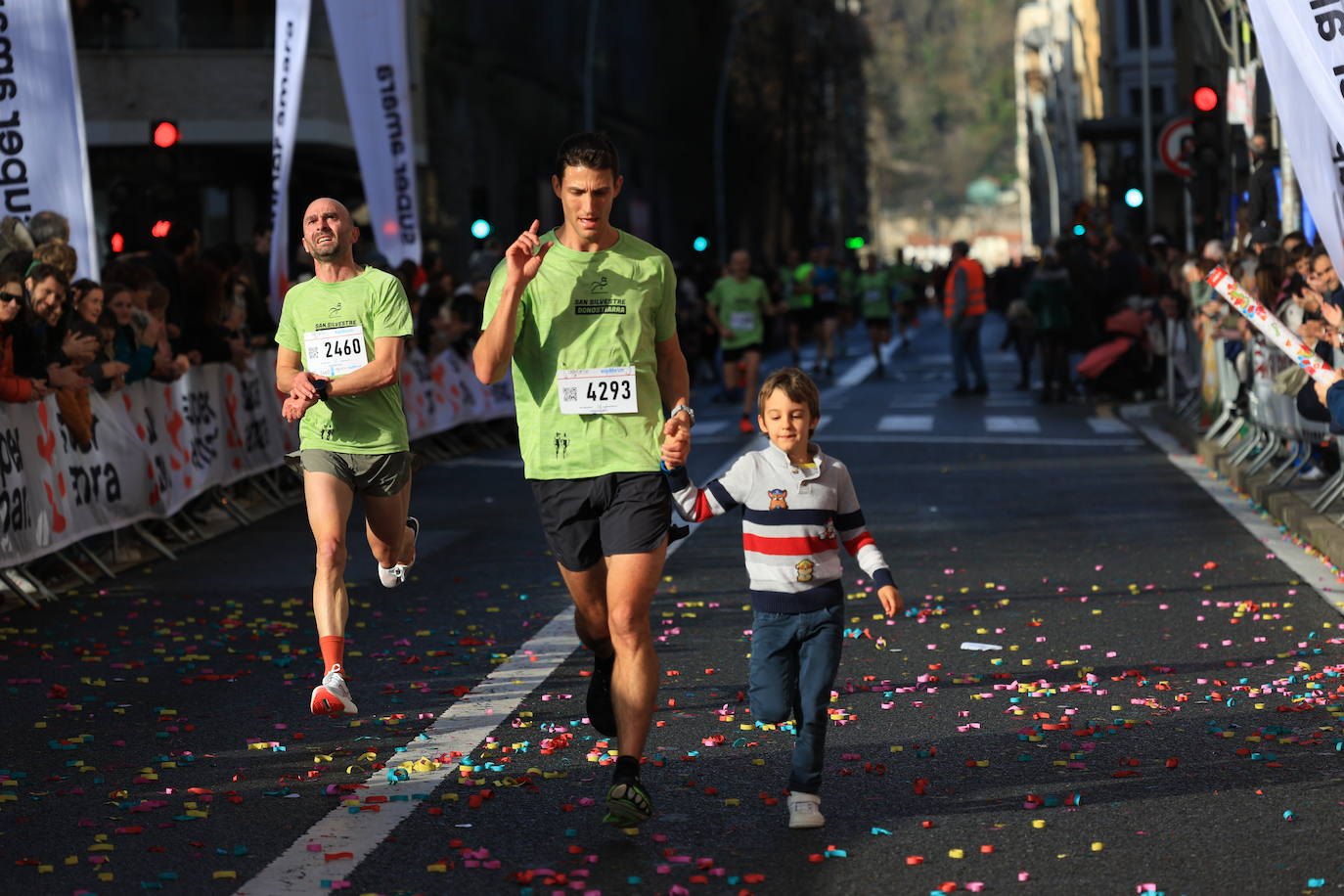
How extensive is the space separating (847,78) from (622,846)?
230 feet

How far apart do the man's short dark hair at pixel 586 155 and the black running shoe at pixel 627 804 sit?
5.35 ft

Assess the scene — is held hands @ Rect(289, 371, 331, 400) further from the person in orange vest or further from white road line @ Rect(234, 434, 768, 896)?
the person in orange vest

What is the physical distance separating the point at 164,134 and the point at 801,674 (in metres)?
13.5

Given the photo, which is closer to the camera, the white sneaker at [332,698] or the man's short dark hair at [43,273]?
the white sneaker at [332,698]

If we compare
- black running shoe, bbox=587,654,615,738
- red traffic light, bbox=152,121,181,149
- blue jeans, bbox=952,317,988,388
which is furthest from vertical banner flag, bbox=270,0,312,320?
blue jeans, bbox=952,317,988,388

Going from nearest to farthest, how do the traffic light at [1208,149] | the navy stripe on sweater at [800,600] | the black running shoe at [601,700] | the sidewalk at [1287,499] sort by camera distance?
the navy stripe on sweater at [800,600]
the black running shoe at [601,700]
the sidewalk at [1287,499]
the traffic light at [1208,149]

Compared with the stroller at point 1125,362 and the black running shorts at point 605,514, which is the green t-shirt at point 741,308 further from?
the black running shorts at point 605,514

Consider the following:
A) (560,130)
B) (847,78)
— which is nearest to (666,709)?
(560,130)

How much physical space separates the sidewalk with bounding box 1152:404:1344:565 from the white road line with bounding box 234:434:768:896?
4345 millimetres

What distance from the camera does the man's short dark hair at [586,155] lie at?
6.05 meters

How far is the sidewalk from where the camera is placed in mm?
11672

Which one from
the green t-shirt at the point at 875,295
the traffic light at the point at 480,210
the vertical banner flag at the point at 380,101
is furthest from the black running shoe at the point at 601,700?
the green t-shirt at the point at 875,295

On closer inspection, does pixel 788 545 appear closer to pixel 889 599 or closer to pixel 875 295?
pixel 889 599

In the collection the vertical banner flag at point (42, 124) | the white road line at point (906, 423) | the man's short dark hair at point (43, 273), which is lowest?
the white road line at point (906, 423)
